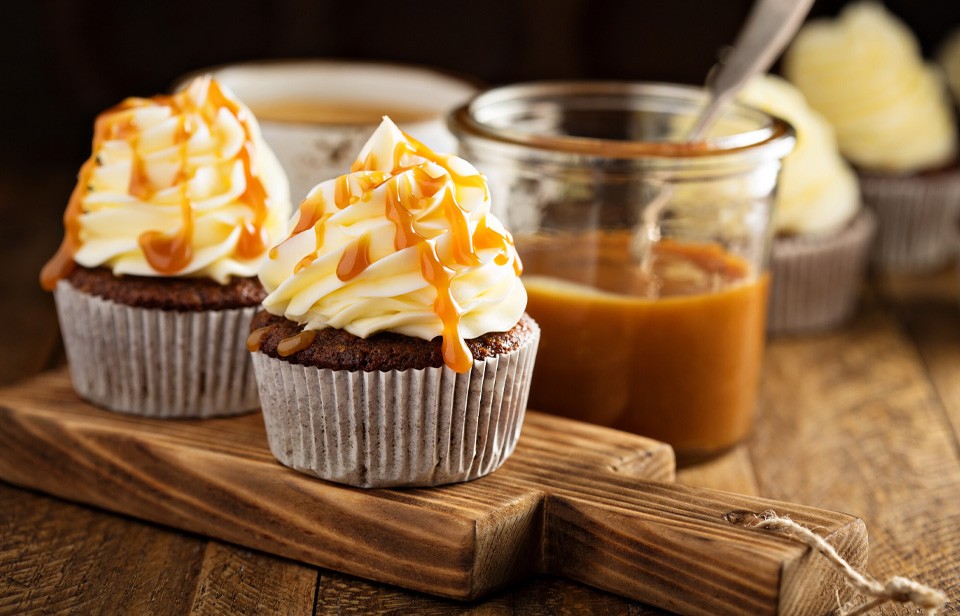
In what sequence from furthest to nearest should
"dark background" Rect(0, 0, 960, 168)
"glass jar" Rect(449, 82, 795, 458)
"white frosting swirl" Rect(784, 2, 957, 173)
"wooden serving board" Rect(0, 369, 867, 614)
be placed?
"dark background" Rect(0, 0, 960, 168) → "white frosting swirl" Rect(784, 2, 957, 173) → "glass jar" Rect(449, 82, 795, 458) → "wooden serving board" Rect(0, 369, 867, 614)

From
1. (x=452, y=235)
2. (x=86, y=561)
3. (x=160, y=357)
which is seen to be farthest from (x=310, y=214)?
(x=86, y=561)

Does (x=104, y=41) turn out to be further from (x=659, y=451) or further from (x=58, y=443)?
(x=659, y=451)

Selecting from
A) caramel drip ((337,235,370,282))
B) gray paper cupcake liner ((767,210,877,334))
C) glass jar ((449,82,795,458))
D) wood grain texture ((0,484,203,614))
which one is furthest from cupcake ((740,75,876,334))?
wood grain texture ((0,484,203,614))

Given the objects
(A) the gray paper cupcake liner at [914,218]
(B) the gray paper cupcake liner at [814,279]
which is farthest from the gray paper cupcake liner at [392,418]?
(A) the gray paper cupcake liner at [914,218]

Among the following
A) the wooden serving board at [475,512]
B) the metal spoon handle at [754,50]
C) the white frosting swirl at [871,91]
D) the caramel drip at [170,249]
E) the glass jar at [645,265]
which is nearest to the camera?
the wooden serving board at [475,512]

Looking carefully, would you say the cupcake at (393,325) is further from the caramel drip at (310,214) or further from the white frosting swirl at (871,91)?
the white frosting swirl at (871,91)

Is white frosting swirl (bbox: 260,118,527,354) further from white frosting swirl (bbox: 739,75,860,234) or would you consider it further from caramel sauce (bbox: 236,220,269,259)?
white frosting swirl (bbox: 739,75,860,234)

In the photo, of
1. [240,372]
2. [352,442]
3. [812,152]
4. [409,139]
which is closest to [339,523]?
[352,442]
